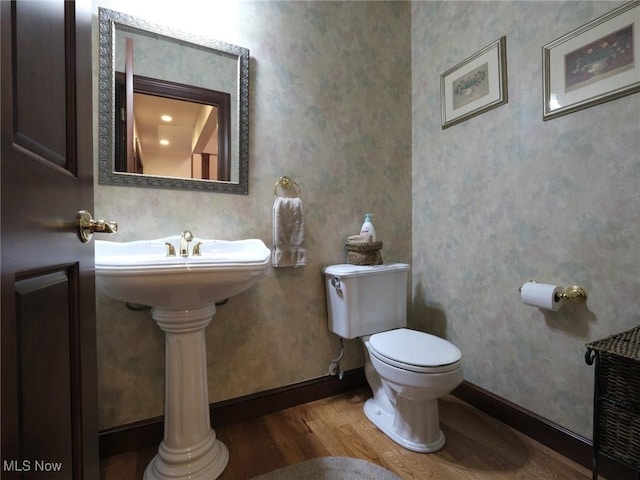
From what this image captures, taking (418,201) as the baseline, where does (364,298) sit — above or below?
below

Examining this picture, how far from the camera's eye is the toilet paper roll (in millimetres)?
1172

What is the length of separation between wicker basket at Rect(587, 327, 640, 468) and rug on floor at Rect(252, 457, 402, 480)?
701mm

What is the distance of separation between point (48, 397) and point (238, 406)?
108cm

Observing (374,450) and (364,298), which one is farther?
(364,298)

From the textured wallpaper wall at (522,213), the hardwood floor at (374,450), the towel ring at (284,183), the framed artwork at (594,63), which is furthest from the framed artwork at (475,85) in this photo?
the hardwood floor at (374,450)

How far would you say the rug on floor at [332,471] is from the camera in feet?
3.61

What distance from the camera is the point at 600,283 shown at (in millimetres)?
1102

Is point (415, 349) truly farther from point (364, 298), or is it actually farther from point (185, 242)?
point (185, 242)

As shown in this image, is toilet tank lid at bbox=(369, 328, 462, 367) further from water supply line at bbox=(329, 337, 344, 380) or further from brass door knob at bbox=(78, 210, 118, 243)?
brass door knob at bbox=(78, 210, 118, 243)

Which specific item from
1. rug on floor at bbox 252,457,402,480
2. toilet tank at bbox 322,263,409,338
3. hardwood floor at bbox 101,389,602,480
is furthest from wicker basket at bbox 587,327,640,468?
toilet tank at bbox 322,263,409,338

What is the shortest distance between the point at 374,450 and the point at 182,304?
1.01m

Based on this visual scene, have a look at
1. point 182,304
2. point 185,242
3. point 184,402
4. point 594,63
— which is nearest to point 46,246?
point 182,304

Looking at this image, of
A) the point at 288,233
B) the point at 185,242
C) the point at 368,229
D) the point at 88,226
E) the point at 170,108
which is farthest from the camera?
the point at 368,229

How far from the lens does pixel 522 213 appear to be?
134cm
